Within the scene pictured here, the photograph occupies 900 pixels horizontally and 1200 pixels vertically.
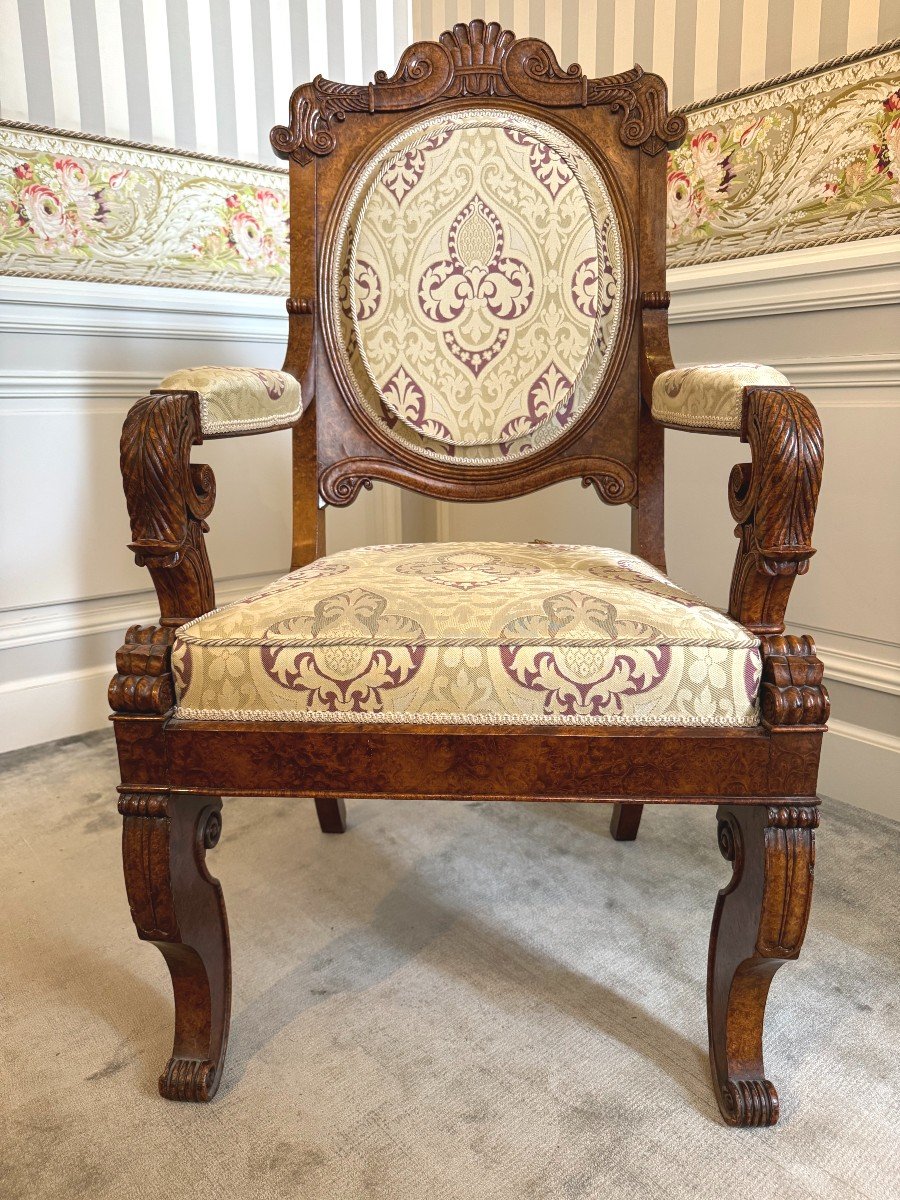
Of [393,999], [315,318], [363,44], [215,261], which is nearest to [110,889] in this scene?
[393,999]

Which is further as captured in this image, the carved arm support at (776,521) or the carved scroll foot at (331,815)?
the carved scroll foot at (331,815)

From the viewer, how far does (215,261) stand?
2.24 meters

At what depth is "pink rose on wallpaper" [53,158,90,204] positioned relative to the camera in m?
1.98

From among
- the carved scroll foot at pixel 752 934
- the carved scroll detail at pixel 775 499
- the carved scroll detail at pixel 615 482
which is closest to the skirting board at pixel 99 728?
the carved scroll detail at pixel 615 482

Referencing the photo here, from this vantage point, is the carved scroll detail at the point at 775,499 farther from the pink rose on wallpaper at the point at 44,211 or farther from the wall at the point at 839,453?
the pink rose on wallpaper at the point at 44,211

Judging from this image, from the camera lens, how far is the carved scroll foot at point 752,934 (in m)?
0.91

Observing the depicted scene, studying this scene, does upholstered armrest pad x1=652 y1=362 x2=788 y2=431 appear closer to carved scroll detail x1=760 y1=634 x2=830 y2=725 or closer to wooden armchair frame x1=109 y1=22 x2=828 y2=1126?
wooden armchair frame x1=109 y1=22 x2=828 y2=1126

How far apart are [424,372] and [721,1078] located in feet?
3.38

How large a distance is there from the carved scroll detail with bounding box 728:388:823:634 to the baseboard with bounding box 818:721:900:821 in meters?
0.90

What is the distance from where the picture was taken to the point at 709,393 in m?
1.02

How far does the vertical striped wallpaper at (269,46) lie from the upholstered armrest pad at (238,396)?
A: 1207 millimetres

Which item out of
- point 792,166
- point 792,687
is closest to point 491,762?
point 792,687

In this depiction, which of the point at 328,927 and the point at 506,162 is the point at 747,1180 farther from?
the point at 506,162

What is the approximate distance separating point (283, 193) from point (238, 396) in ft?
5.00
